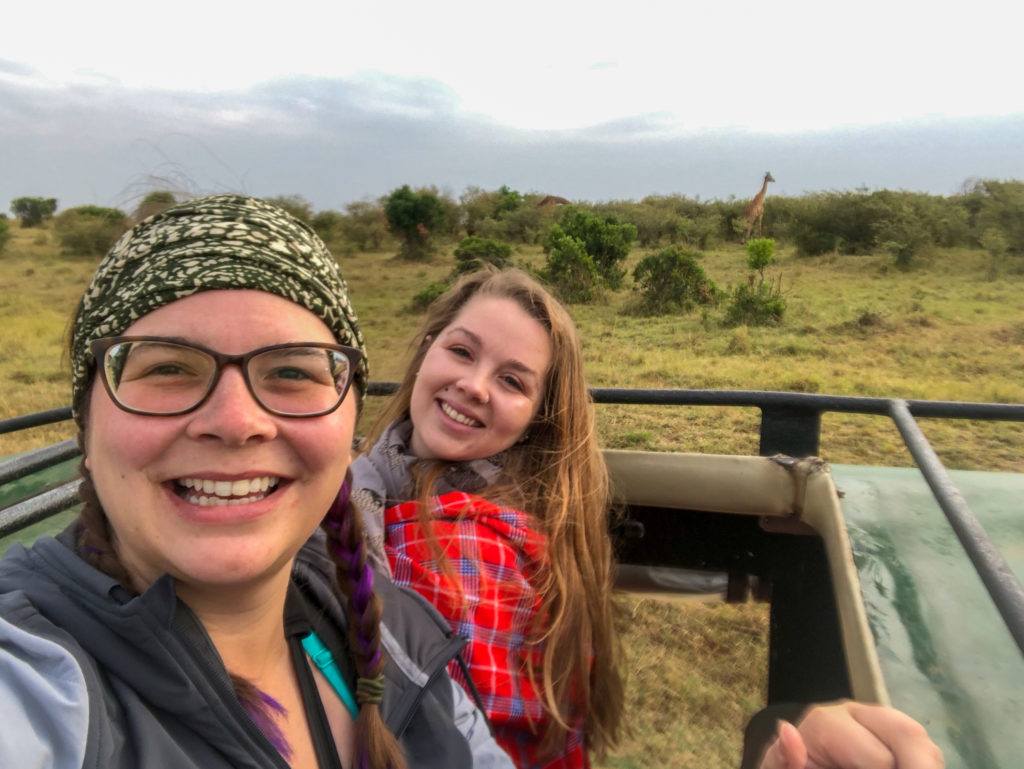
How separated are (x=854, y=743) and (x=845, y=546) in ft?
2.97

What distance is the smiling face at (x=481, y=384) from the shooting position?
1882 millimetres

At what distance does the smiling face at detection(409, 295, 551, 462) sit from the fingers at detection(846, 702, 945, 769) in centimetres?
106

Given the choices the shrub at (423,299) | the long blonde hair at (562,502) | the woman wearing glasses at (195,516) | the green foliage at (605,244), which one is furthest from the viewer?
the green foliage at (605,244)

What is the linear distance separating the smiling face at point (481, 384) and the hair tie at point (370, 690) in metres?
0.85

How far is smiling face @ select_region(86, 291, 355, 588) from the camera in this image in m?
0.83

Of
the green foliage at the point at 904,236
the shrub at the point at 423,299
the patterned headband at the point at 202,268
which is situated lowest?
the shrub at the point at 423,299

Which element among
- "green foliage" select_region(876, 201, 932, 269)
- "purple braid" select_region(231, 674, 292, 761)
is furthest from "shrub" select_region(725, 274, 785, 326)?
"purple braid" select_region(231, 674, 292, 761)

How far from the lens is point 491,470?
1892 mm

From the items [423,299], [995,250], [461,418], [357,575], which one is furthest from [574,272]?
[357,575]

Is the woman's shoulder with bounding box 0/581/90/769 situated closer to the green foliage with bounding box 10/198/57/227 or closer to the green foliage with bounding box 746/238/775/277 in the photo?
the green foliage with bounding box 746/238/775/277

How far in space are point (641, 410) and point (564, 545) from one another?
4858mm

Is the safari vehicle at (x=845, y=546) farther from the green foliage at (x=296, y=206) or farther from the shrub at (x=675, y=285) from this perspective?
the shrub at (x=675, y=285)

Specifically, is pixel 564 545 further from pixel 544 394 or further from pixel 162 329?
pixel 162 329

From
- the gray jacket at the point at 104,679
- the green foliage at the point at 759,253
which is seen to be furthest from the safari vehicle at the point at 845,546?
the green foliage at the point at 759,253
